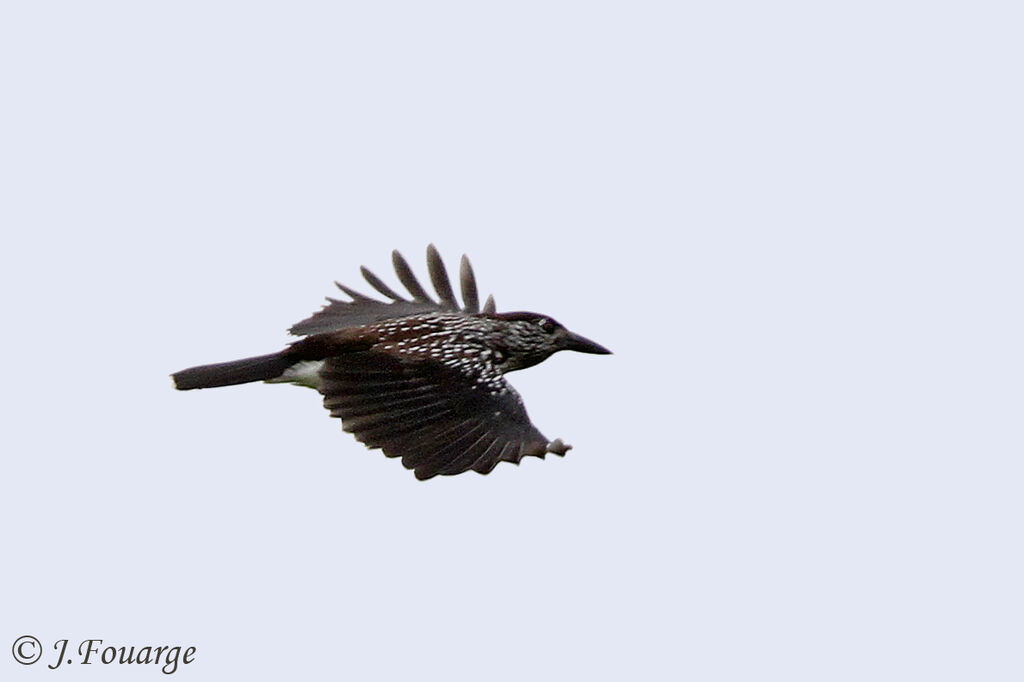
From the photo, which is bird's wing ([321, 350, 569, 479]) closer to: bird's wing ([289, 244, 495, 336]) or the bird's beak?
the bird's beak

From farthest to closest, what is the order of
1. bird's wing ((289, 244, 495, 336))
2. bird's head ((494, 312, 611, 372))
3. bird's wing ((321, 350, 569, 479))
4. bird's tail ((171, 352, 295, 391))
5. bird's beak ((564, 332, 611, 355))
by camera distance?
1. bird's wing ((289, 244, 495, 336))
2. bird's beak ((564, 332, 611, 355))
3. bird's head ((494, 312, 611, 372))
4. bird's tail ((171, 352, 295, 391))
5. bird's wing ((321, 350, 569, 479))

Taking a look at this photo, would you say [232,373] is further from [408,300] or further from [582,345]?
[582,345]

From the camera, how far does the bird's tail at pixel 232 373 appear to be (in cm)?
997

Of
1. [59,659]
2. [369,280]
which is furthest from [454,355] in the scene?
[59,659]

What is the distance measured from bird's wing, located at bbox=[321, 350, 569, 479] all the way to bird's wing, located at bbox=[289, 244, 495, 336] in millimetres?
1460

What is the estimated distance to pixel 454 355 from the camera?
9828 millimetres

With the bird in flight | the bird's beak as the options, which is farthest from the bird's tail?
the bird's beak

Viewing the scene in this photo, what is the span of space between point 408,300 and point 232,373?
181cm

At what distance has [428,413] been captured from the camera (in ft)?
30.5

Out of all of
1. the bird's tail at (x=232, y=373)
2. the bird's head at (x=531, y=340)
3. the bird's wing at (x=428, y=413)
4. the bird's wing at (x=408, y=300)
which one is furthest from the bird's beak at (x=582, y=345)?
the bird's tail at (x=232, y=373)

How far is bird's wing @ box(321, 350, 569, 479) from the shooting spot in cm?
897

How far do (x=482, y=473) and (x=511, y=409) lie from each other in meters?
0.59

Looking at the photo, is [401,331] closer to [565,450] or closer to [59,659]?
[565,450]

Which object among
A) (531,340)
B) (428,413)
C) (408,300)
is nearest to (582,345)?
(531,340)
